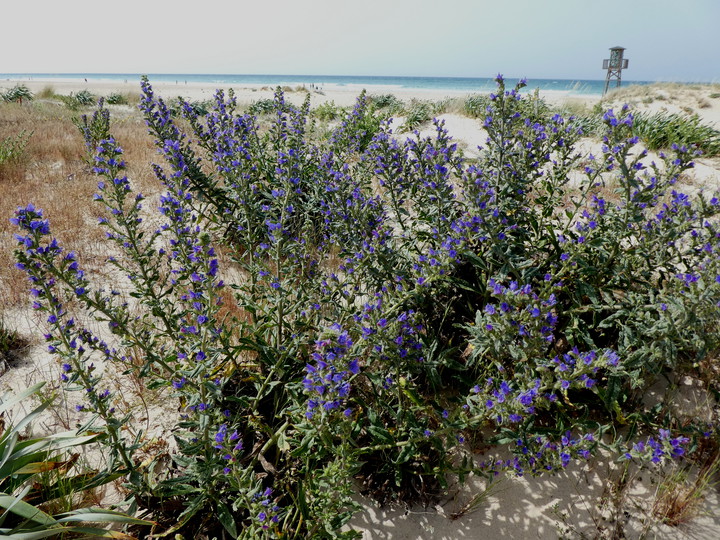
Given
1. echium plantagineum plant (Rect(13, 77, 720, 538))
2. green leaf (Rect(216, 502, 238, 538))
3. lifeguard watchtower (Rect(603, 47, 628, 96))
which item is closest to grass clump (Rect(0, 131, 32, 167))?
echium plantagineum plant (Rect(13, 77, 720, 538))

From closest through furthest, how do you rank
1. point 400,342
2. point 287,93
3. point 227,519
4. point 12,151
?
point 227,519
point 400,342
point 12,151
point 287,93

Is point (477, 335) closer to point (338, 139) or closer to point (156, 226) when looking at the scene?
point (338, 139)

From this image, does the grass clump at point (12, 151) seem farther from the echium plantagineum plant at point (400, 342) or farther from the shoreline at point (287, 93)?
the shoreline at point (287, 93)

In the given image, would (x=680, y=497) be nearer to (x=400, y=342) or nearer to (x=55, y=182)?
(x=400, y=342)

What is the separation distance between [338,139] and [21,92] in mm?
19924

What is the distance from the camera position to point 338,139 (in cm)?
511

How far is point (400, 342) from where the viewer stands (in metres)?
2.25

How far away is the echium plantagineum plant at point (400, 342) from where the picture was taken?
2.07 metres

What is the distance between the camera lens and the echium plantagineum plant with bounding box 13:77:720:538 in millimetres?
2068

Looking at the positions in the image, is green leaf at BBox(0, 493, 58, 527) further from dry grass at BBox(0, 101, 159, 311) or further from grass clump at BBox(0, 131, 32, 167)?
grass clump at BBox(0, 131, 32, 167)

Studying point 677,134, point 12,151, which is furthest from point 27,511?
point 677,134

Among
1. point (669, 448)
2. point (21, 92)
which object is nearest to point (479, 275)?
point (669, 448)

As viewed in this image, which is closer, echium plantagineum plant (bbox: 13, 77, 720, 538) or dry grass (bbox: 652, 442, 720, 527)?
echium plantagineum plant (bbox: 13, 77, 720, 538)

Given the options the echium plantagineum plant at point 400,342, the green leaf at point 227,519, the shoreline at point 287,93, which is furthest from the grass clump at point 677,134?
the green leaf at point 227,519
